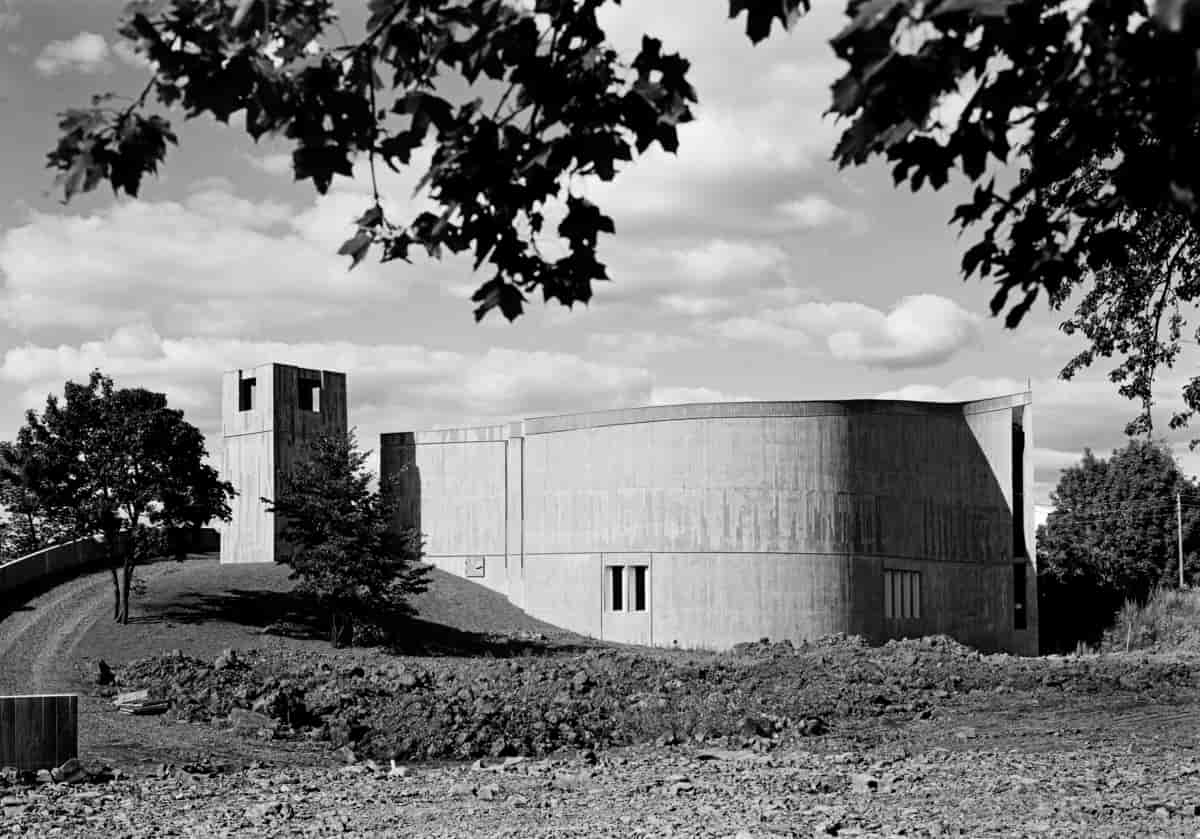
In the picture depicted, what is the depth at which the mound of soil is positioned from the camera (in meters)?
23.6

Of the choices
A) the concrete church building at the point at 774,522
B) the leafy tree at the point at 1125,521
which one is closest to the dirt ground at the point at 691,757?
the concrete church building at the point at 774,522

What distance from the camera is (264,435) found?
A: 171 ft

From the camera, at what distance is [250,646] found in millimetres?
36812

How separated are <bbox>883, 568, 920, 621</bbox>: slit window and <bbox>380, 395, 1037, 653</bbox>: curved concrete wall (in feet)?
0.63

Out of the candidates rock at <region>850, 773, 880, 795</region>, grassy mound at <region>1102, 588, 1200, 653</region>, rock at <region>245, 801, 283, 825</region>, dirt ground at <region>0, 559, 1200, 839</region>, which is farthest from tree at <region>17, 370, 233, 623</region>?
grassy mound at <region>1102, 588, 1200, 653</region>

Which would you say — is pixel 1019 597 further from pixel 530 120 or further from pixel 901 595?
pixel 530 120

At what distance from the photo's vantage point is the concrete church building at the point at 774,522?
44.2 m

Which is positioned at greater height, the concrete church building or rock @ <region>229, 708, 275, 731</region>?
the concrete church building

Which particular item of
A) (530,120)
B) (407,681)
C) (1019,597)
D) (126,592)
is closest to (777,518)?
(1019,597)

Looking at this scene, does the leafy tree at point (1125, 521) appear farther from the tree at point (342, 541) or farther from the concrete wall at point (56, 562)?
the concrete wall at point (56, 562)

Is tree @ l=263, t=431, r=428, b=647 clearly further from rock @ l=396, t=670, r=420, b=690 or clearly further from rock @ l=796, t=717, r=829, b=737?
rock @ l=796, t=717, r=829, b=737

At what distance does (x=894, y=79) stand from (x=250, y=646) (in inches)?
1346

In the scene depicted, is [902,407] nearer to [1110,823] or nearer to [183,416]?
[183,416]

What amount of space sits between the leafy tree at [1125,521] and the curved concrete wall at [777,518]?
20007 millimetres
